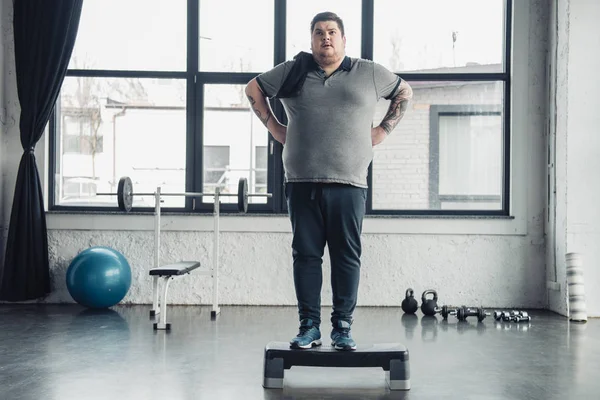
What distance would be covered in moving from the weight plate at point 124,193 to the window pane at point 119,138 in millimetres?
784

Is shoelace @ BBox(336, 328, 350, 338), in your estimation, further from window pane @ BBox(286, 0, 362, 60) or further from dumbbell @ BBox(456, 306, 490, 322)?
window pane @ BBox(286, 0, 362, 60)

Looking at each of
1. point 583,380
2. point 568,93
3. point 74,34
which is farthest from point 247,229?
point 583,380

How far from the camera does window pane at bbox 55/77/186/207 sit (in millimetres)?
6117

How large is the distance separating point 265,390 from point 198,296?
9.87ft

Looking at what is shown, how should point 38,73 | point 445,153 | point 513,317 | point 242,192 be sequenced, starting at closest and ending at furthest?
point 513,317
point 242,192
point 38,73
point 445,153

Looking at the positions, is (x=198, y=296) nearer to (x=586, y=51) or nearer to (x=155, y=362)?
(x=155, y=362)

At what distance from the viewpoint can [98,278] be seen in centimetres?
538

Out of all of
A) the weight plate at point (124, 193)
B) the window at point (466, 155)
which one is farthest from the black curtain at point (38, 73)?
the window at point (466, 155)

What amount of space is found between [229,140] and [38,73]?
1610mm

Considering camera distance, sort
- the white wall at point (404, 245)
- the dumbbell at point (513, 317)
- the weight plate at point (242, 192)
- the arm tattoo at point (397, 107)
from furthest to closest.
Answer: the white wall at point (404, 245) < the weight plate at point (242, 192) < the dumbbell at point (513, 317) < the arm tattoo at point (397, 107)

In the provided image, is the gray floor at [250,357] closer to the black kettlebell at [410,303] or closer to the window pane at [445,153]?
the black kettlebell at [410,303]

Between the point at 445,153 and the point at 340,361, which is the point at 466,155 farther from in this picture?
the point at 340,361

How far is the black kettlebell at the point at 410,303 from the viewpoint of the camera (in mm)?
5441

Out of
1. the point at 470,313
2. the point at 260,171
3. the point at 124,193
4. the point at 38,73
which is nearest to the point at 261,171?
the point at 260,171
